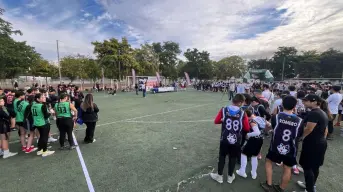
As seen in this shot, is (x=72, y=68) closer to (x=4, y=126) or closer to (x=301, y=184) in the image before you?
(x=4, y=126)

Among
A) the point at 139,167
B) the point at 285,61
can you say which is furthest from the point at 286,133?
the point at 285,61

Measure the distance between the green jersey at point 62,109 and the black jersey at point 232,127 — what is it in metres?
4.01

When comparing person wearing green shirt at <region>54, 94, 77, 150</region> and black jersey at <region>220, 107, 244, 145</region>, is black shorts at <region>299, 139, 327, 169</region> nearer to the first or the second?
black jersey at <region>220, 107, 244, 145</region>

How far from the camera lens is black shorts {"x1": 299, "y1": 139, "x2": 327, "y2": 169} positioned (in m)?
2.51

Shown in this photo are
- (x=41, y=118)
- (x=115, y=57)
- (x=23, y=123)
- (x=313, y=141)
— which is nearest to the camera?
(x=313, y=141)

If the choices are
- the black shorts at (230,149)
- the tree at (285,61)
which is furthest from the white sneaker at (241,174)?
the tree at (285,61)

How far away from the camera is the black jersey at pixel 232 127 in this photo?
2.78 meters

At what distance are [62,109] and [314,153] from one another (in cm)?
543

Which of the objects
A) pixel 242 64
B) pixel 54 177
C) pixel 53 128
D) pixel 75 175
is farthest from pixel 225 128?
pixel 242 64

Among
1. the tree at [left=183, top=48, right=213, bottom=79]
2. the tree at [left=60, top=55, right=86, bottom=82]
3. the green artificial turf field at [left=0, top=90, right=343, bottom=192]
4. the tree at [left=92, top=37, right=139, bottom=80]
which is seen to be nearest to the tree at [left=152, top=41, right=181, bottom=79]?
the tree at [left=183, top=48, right=213, bottom=79]

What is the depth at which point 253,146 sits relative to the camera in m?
3.11

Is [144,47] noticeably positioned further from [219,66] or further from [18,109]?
[18,109]

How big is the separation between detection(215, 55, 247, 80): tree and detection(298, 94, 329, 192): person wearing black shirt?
191 ft

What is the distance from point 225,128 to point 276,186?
51.5 inches
